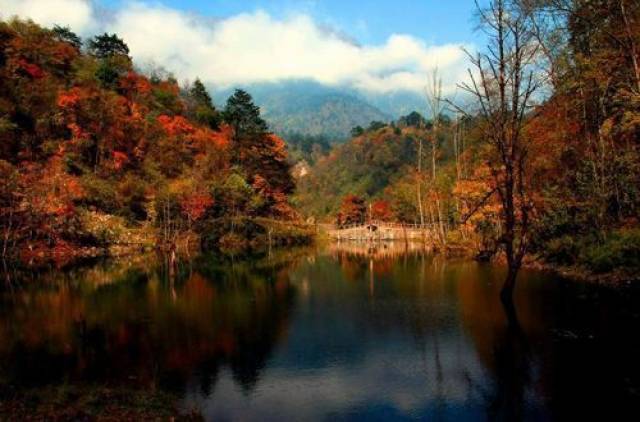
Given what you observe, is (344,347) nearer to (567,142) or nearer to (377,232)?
(567,142)

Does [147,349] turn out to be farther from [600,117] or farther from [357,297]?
[600,117]

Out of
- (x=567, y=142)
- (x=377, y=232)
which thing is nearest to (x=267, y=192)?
(x=377, y=232)

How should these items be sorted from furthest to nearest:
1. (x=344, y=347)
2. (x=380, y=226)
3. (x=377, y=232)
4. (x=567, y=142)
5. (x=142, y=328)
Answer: (x=380, y=226) < (x=377, y=232) < (x=567, y=142) < (x=142, y=328) < (x=344, y=347)

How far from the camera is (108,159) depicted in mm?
77250

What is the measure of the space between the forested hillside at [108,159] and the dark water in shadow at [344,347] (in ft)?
Result: 70.8

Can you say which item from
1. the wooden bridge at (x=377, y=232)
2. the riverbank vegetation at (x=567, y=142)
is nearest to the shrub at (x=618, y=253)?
the riverbank vegetation at (x=567, y=142)

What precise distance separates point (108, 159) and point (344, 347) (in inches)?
2597

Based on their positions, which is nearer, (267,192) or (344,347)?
(344,347)

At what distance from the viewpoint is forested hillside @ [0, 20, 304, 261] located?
57.0 m

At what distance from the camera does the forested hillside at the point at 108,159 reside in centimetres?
5703

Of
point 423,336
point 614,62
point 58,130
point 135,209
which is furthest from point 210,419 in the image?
point 58,130

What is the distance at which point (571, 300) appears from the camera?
86.7ft

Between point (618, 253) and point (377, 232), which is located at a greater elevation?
point (377, 232)

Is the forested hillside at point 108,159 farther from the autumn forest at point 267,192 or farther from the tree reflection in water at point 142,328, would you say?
the tree reflection in water at point 142,328
